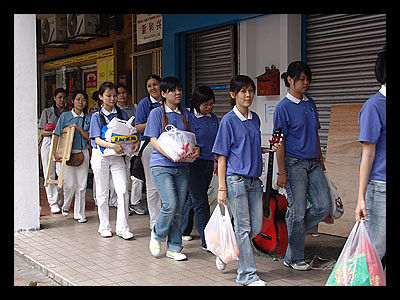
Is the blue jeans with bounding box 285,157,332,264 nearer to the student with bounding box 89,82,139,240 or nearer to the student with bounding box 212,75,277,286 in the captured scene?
the student with bounding box 212,75,277,286

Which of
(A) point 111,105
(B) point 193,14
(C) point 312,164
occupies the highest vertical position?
(B) point 193,14

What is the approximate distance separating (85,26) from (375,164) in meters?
9.65

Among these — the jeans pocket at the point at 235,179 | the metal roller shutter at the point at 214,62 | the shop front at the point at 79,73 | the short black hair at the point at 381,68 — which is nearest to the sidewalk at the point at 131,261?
the jeans pocket at the point at 235,179

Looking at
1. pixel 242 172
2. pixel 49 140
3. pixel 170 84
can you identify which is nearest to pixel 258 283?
pixel 242 172

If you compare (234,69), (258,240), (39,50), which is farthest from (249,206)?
(39,50)

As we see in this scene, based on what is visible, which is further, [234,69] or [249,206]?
[234,69]

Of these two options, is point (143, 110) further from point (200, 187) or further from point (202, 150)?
point (200, 187)

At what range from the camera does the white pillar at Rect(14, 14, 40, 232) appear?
24.1ft

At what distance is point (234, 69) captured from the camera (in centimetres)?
916

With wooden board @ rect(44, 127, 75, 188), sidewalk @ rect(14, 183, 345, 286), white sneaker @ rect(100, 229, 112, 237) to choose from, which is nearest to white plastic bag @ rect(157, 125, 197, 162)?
sidewalk @ rect(14, 183, 345, 286)

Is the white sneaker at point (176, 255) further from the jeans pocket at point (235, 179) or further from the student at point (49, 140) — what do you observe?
the student at point (49, 140)

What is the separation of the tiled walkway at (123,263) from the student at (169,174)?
0.82ft

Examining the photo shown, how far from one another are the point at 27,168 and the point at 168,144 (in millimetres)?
2616

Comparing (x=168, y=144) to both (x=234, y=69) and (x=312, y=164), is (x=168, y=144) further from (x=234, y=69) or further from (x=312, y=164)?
(x=234, y=69)
